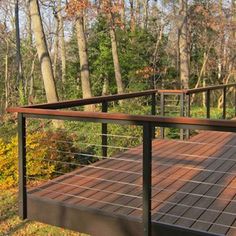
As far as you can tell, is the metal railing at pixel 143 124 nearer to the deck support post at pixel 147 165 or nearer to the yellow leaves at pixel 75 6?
the deck support post at pixel 147 165

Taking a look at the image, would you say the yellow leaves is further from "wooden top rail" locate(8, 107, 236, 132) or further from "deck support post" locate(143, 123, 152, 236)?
"deck support post" locate(143, 123, 152, 236)

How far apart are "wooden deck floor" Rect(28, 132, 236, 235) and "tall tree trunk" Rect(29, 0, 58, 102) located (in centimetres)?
447

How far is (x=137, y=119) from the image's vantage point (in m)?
3.39

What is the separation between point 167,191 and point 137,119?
1304mm

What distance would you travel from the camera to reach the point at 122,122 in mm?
3492

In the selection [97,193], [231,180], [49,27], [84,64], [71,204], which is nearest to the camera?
[71,204]

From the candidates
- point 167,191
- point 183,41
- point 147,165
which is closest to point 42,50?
point 167,191

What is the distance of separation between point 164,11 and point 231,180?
16877mm

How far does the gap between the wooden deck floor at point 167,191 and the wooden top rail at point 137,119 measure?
50 cm

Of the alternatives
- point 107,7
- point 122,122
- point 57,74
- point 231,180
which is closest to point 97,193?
point 122,122

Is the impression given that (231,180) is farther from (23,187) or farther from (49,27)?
(49,27)

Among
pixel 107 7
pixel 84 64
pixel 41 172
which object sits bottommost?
pixel 41 172

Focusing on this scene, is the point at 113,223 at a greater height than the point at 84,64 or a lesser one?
lesser

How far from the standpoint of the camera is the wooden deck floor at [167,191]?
3.67m
